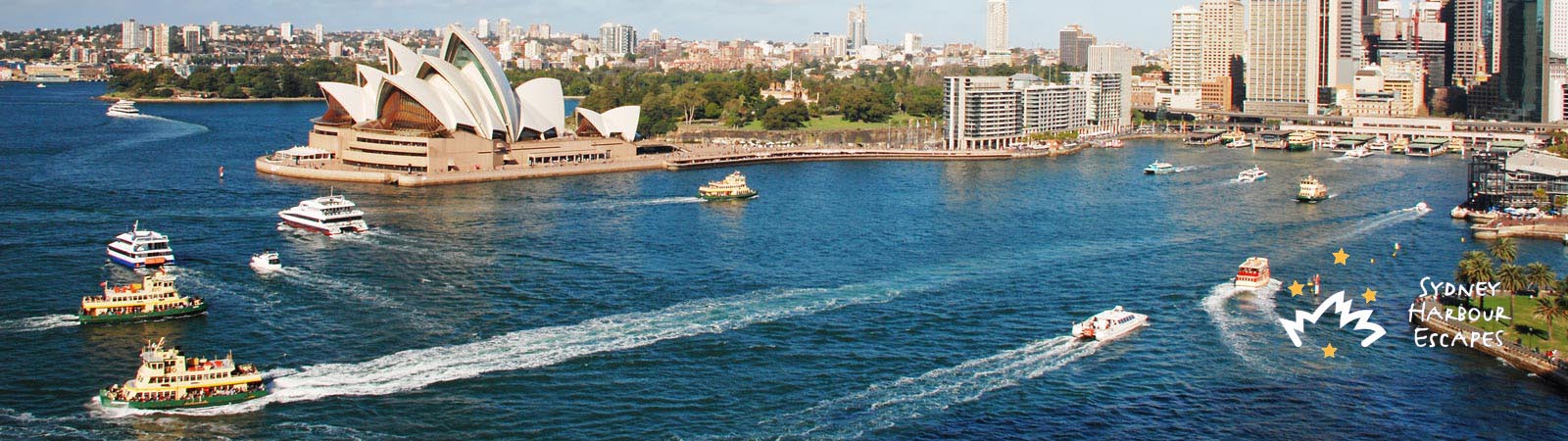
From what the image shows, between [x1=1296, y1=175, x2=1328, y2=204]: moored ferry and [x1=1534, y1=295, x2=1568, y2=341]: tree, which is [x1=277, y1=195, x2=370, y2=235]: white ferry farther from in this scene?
[x1=1296, y1=175, x2=1328, y2=204]: moored ferry

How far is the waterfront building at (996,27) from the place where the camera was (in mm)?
117688

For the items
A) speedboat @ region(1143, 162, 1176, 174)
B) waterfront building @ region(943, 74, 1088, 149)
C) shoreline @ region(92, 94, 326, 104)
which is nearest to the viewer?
speedboat @ region(1143, 162, 1176, 174)

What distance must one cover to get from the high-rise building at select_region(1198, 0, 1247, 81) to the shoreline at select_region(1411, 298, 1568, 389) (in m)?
57.9

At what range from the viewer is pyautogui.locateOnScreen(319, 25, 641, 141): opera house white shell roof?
1346 inches

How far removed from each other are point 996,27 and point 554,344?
107857mm

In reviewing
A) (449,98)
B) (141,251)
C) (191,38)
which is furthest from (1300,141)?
(191,38)

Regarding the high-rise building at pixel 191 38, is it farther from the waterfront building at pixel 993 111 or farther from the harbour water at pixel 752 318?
the harbour water at pixel 752 318

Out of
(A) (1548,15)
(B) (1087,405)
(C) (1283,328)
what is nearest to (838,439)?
(B) (1087,405)

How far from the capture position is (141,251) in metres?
19.8

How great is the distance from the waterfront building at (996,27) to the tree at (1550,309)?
102 m

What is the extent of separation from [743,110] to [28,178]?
2850 centimetres

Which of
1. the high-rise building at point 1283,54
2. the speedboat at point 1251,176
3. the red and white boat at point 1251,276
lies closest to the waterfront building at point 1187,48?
the high-rise building at point 1283,54

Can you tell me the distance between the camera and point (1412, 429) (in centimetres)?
1261

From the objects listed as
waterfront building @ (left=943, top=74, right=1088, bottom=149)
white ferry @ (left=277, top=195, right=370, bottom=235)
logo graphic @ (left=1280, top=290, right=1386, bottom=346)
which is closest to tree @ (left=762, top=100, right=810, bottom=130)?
waterfront building @ (left=943, top=74, right=1088, bottom=149)
